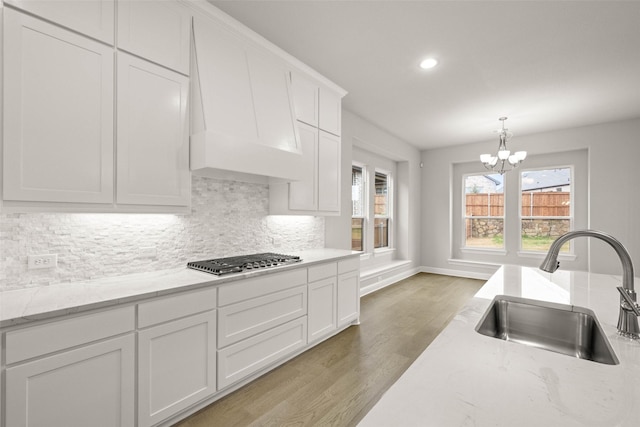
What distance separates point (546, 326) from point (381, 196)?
4.86m

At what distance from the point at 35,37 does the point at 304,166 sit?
195cm

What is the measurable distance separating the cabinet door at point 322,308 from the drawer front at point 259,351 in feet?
0.40

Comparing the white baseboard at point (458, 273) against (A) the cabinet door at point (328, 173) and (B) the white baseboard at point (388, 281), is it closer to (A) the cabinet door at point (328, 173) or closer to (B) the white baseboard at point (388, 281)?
(B) the white baseboard at point (388, 281)

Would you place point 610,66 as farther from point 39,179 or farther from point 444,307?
point 39,179

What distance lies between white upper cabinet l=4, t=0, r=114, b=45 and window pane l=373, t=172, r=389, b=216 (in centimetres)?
488

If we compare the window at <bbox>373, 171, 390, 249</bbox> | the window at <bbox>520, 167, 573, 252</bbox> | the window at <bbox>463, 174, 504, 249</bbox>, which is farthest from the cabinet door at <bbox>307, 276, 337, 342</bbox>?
the window at <bbox>520, 167, 573, 252</bbox>

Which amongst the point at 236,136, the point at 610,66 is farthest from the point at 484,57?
the point at 236,136

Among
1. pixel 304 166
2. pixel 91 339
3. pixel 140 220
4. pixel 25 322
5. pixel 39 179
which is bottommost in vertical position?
pixel 91 339

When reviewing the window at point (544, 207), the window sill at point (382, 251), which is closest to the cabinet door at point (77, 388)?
the window sill at point (382, 251)

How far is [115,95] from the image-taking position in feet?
6.04

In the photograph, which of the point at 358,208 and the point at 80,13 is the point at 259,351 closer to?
the point at 80,13

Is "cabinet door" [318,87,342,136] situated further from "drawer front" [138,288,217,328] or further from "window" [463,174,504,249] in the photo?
"window" [463,174,504,249]

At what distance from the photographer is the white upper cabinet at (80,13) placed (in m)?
1.57

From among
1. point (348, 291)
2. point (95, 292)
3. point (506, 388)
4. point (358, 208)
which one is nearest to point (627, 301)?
point (506, 388)
